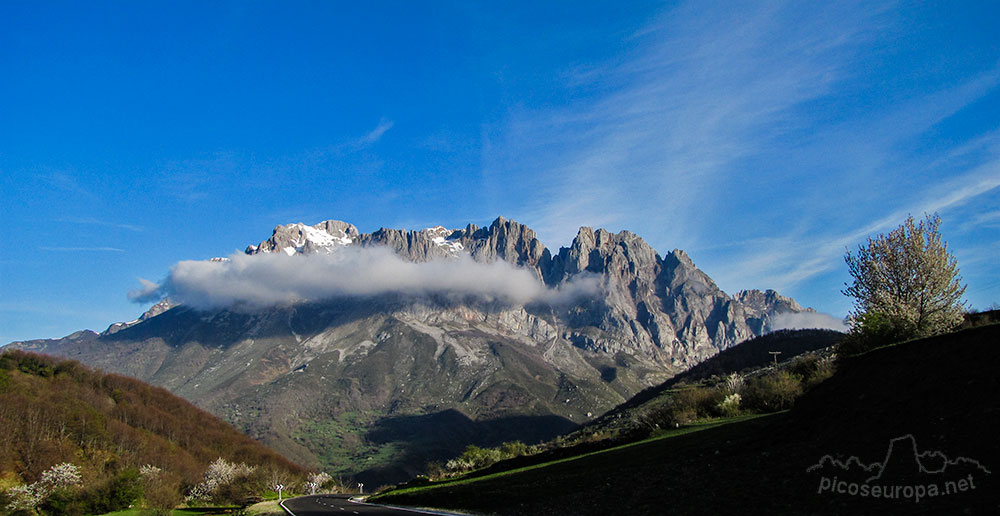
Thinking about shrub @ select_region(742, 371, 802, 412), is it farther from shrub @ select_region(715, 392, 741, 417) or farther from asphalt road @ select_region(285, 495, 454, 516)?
asphalt road @ select_region(285, 495, 454, 516)

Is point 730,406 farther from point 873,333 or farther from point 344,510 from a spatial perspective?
point 344,510

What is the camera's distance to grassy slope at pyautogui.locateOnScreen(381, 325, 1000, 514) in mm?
14781

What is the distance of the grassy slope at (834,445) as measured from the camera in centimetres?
1478

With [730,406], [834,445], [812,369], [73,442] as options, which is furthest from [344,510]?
[73,442]

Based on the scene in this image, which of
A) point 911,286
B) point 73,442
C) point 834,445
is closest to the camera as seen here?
point 834,445

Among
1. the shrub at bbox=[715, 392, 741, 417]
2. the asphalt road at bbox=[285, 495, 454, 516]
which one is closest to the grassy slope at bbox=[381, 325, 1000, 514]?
the asphalt road at bbox=[285, 495, 454, 516]

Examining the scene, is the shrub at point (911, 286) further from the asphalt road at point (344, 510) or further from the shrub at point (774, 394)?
the asphalt road at point (344, 510)

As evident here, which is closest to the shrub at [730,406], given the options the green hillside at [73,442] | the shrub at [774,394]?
the shrub at [774,394]

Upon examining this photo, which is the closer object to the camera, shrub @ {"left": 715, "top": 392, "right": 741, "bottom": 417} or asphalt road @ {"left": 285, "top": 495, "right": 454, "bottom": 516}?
asphalt road @ {"left": 285, "top": 495, "right": 454, "bottom": 516}

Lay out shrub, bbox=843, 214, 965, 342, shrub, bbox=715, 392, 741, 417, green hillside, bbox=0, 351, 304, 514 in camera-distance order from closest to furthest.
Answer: shrub, bbox=843, 214, 965, 342, shrub, bbox=715, 392, 741, 417, green hillside, bbox=0, 351, 304, 514

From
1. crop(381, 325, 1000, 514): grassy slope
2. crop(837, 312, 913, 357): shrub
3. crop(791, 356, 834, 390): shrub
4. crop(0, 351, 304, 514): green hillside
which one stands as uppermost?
crop(837, 312, 913, 357): shrub

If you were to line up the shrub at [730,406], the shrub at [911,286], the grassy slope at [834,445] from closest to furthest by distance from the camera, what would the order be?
the grassy slope at [834,445]
the shrub at [911,286]
the shrub at [730,406]

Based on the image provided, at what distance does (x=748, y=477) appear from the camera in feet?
64.1

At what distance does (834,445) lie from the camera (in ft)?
61.4
